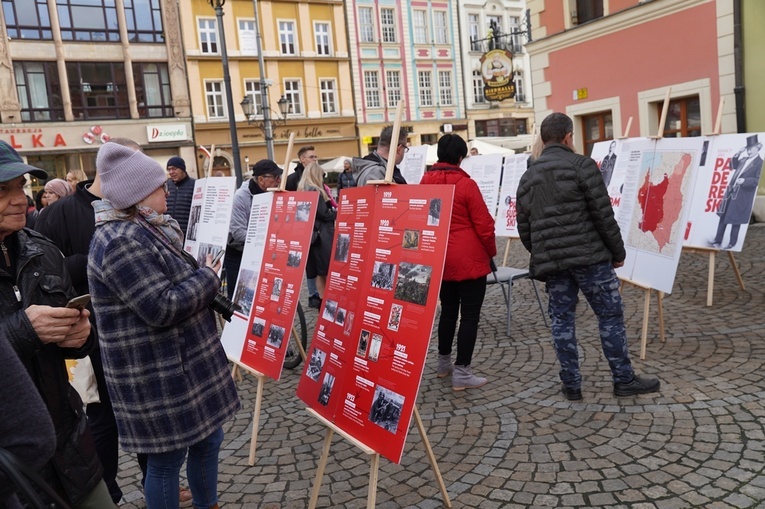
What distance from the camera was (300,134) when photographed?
3009 cm

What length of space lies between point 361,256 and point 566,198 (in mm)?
1541

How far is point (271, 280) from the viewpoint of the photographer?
3.86 meters

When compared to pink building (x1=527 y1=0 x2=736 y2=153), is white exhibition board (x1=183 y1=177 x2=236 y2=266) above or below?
below

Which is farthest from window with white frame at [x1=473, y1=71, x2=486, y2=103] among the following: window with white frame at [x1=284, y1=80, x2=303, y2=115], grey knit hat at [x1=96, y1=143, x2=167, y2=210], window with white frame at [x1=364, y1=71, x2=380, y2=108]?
grey knit hat at [x1=96, y1=143, x2=167, y2=210]

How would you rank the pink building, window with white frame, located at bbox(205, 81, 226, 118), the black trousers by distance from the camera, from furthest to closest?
window with white frame, located at bbox(205, 81, 226, 118) < the pink building < the black trousers

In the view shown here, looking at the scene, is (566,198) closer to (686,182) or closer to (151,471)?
(686,182)

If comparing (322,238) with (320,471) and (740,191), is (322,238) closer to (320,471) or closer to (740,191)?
(320,471)

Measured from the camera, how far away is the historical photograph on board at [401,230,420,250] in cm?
267

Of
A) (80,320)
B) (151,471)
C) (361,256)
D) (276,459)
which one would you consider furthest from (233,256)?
(80,320)

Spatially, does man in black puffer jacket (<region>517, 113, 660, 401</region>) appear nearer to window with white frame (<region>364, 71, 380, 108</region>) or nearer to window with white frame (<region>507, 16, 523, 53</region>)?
window with white frame (<region>364, 71, 380, 108</region>)

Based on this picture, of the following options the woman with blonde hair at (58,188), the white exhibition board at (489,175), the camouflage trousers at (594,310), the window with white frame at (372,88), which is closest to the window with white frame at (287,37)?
the window with white frame at (372,88)

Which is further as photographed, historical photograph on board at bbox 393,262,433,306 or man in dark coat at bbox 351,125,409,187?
man in dark coat at bbox 351,125,409,187

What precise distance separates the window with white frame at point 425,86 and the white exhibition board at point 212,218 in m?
29.5

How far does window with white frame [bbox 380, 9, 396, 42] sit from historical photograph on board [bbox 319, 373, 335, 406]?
31.8 metres
